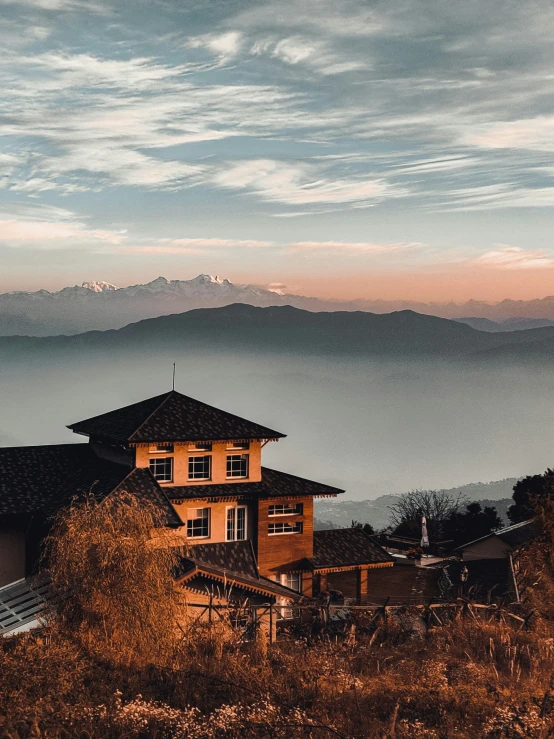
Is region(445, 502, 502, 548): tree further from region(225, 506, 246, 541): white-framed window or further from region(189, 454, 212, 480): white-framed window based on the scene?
region(189, 454, 212, 480): white-framed window

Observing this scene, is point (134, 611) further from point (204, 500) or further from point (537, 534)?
point (537, 534)

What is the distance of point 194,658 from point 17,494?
55.8ft

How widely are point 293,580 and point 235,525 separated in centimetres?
371

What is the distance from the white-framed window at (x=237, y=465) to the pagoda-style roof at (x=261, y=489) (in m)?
0.50

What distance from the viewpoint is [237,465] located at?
39.2 meters

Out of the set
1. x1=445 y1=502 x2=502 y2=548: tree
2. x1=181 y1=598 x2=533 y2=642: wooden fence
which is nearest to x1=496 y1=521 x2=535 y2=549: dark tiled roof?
x1=445 y1=502 x2=502 y2=548: tree

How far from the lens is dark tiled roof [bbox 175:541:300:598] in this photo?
2959 centimetres

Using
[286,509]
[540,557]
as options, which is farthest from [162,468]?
[540,557]

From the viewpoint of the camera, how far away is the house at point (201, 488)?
3456 cm

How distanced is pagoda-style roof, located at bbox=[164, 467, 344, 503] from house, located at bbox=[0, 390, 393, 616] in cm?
5

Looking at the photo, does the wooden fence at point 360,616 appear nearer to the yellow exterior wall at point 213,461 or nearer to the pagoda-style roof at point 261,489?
the pagoda-style roof at point 261,489

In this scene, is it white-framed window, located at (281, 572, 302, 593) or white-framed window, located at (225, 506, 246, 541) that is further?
white-framed window, located at (281, 572, 302, 593)

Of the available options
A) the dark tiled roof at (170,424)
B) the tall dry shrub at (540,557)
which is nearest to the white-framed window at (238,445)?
the dark tiled roof at (170,424)

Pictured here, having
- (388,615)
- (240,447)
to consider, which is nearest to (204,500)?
(240,447)
